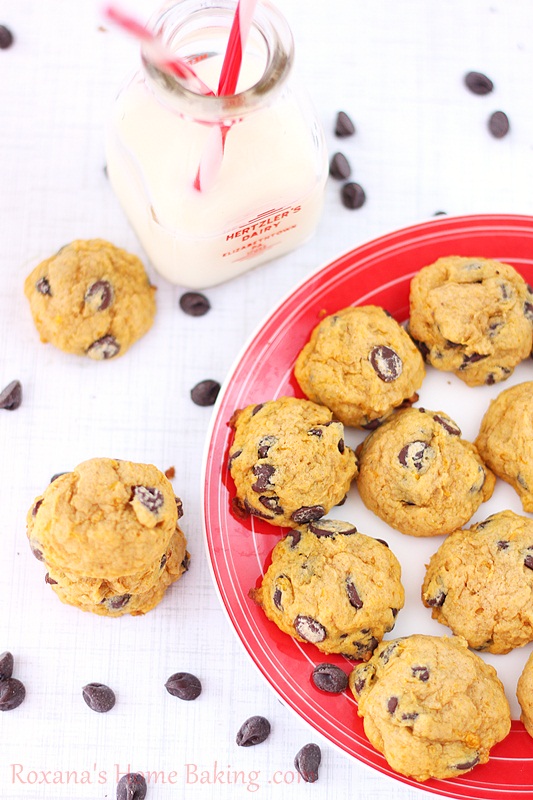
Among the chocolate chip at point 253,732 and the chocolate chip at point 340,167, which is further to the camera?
the chocolate chip at point 340,167

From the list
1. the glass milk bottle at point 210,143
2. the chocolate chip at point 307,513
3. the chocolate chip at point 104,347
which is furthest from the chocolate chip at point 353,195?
the chocolate chip at point 307,513

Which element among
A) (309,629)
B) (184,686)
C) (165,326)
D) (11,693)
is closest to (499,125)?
(165,326)

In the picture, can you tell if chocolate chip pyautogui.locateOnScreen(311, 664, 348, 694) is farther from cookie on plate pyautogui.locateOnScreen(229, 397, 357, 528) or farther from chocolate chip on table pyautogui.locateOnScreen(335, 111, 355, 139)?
chocolate chip on table pyautogui.locateOnScreen(335, 111, 355, 139)

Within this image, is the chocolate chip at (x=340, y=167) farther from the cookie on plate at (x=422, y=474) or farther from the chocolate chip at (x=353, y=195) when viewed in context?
the cookie on plate at (x=422, y=474)

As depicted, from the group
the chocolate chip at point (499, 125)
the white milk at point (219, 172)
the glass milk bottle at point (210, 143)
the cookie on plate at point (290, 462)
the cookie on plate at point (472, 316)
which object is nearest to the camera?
the glass milk bottle at point (210, 143)

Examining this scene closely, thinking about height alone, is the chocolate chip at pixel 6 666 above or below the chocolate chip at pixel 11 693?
above

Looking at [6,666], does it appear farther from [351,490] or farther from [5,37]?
[5,37]

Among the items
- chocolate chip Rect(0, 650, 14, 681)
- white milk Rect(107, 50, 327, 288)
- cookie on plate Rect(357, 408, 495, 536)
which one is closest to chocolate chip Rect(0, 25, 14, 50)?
white milk Rect(107, 50, 327, 288)
